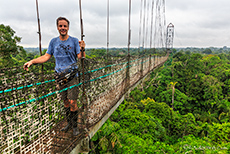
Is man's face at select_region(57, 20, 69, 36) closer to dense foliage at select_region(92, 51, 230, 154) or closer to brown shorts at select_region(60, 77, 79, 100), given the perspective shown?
brown shorts at select_region(60, 77, 79, 100)

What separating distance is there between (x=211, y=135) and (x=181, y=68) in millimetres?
15099

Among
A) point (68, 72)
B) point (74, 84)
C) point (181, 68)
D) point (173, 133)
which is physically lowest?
point (173, 133)

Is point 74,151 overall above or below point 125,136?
above

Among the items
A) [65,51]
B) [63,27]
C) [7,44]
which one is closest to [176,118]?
[7,44]

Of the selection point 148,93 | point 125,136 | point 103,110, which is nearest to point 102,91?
point 103,110

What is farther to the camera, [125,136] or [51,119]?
[125,136]

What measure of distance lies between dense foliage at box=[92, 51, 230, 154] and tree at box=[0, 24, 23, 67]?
6033 mm

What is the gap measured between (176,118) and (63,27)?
12.7m

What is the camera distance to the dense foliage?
744 cm

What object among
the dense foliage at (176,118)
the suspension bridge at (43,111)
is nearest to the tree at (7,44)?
the dense foliage at (176,118)

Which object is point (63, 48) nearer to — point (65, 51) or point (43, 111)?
point (65, 51)

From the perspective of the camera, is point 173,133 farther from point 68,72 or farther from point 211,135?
point 68,72

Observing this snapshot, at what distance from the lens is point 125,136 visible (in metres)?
8.13

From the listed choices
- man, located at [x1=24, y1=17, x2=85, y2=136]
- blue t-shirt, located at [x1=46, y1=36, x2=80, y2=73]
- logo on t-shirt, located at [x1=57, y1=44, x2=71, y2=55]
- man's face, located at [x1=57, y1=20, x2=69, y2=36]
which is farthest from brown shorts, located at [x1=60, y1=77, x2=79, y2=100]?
man's face, located at [x1=57, y1=20, x2=69, y2=36]
